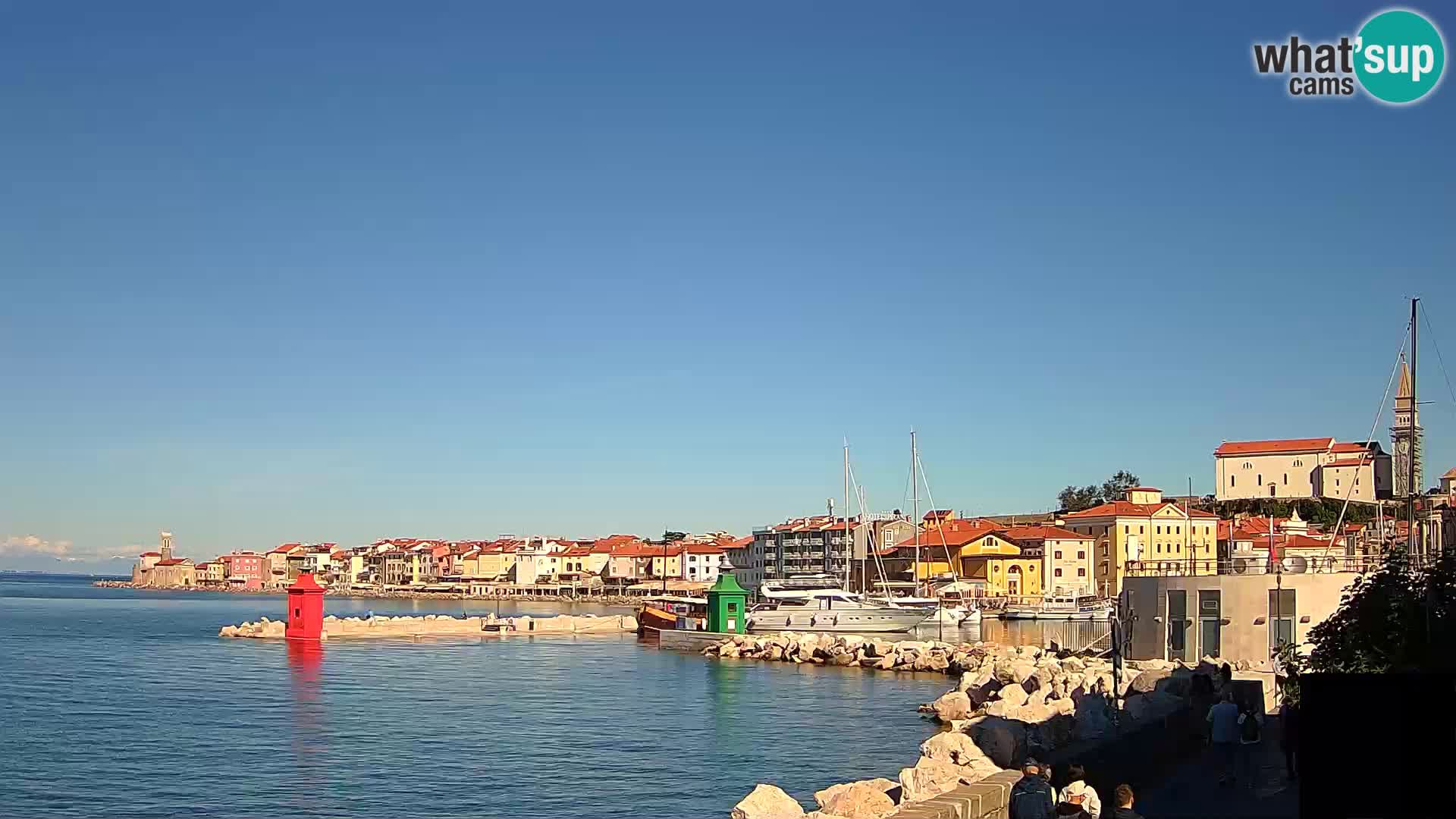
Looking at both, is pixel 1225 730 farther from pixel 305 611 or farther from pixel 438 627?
pixel 438 627

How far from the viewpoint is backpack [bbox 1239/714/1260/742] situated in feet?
63.0

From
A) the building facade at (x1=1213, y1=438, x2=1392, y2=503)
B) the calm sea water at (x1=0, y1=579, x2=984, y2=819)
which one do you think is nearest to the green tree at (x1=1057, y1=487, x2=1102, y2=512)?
the building facade at (x1=1213, y1=438, x2=1392, y2=503)

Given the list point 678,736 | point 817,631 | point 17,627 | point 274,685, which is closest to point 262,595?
point 17,627

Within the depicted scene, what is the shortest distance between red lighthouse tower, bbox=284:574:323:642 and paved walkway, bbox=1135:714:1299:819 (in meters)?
56.7

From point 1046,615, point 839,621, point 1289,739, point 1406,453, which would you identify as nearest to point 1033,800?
point 1289,739

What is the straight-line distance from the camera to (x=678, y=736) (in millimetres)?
34344

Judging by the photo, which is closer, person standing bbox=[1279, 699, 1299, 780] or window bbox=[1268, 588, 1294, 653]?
person standing bbox=[1279, 699, 1299, 780]

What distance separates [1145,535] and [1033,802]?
9829 cm

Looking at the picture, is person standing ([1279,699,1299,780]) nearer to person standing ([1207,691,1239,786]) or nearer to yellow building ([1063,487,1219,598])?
person standing ([1207,691,1239,786])

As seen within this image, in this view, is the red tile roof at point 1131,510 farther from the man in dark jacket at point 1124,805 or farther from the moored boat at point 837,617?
the man in dark jacket at point 1124,805

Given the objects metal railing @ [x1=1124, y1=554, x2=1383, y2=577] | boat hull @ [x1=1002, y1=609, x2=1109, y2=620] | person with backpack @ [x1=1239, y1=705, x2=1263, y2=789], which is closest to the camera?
person with backpack @ [x1=1239, y1=705, x2=1263, y2=789]

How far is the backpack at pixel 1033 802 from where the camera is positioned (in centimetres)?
1033

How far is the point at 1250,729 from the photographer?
1922 centimetres

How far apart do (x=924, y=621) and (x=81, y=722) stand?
4751cm
